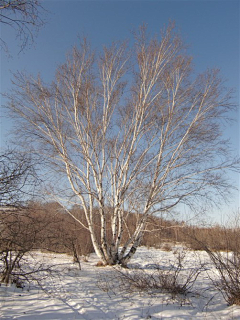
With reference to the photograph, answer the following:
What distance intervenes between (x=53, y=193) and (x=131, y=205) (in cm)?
266

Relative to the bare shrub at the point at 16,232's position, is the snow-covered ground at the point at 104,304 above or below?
below

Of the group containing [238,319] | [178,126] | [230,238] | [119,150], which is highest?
[178,126]

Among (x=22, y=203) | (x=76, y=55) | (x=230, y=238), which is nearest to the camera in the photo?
(x=22, y=203)

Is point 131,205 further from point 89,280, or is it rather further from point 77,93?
point 77,93

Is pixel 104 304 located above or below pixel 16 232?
below

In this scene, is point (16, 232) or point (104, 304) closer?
point (16, 232)

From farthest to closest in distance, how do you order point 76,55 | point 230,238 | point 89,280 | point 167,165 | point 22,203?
point 76,55 → point 167,165 → point 89,280 → point 230,238 → point 22,203

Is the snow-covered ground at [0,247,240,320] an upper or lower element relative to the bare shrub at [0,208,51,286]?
lower

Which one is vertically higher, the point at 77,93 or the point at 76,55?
the point at 76,55

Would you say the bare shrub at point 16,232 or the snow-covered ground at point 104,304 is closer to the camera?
the bare shrub at point 16,232

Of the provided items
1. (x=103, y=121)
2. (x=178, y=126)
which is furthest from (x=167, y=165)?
(x=103, y=121)

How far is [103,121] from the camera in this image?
850 centimetres

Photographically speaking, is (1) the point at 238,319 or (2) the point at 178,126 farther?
(2) the point at 178,126

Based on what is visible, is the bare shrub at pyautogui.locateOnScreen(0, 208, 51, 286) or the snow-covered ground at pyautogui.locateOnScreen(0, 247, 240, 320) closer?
the bare shrub at pyautogui.locateOnScreen(0, 208, 51, 286)
